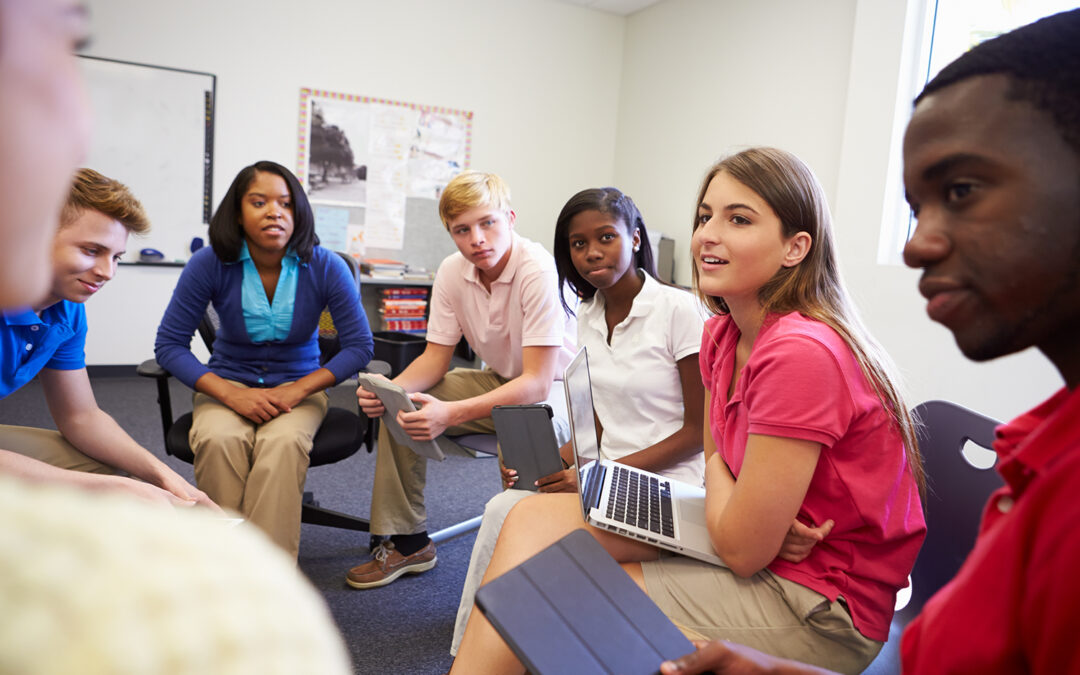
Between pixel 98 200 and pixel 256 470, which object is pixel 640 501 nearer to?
pixel 256 470

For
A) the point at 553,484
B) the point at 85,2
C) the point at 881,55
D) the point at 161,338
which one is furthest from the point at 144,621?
the point at 881,55

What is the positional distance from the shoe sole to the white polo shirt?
2.66 ft

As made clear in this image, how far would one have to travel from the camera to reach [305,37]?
15.2ft

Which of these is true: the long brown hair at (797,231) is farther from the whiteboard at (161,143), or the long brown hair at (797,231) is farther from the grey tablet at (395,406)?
the whiteboard at (161,143)

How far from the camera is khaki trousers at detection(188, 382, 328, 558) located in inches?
78.9

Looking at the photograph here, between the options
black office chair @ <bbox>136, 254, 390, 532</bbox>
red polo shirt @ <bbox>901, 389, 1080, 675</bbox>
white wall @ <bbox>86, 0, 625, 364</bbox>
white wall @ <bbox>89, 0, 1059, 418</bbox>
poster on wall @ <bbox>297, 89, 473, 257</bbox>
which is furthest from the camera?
poster on wall @ <bbox>297, 89, 473, 257</bbox>

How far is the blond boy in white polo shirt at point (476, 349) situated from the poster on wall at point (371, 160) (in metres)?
2.63

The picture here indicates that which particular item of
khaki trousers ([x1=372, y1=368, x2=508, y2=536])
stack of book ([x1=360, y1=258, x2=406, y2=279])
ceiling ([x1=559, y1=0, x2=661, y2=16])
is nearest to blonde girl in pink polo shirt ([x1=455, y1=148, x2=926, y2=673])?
khaki trousers ([x1=372, y1=368, x2=508, y2=536])

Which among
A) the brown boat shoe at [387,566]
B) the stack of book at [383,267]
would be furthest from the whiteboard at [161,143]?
the brown boat shoe at [387,566]

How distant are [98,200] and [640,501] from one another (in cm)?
132

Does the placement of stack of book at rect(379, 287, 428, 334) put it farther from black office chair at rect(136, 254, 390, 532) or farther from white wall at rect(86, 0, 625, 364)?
black office chair at rect(136, 254, 390, 532)

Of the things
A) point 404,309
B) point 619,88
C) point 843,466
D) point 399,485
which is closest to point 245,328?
point 399,485

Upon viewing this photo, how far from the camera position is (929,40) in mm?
3199

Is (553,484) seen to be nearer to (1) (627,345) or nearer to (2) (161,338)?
(1) (627,345)
